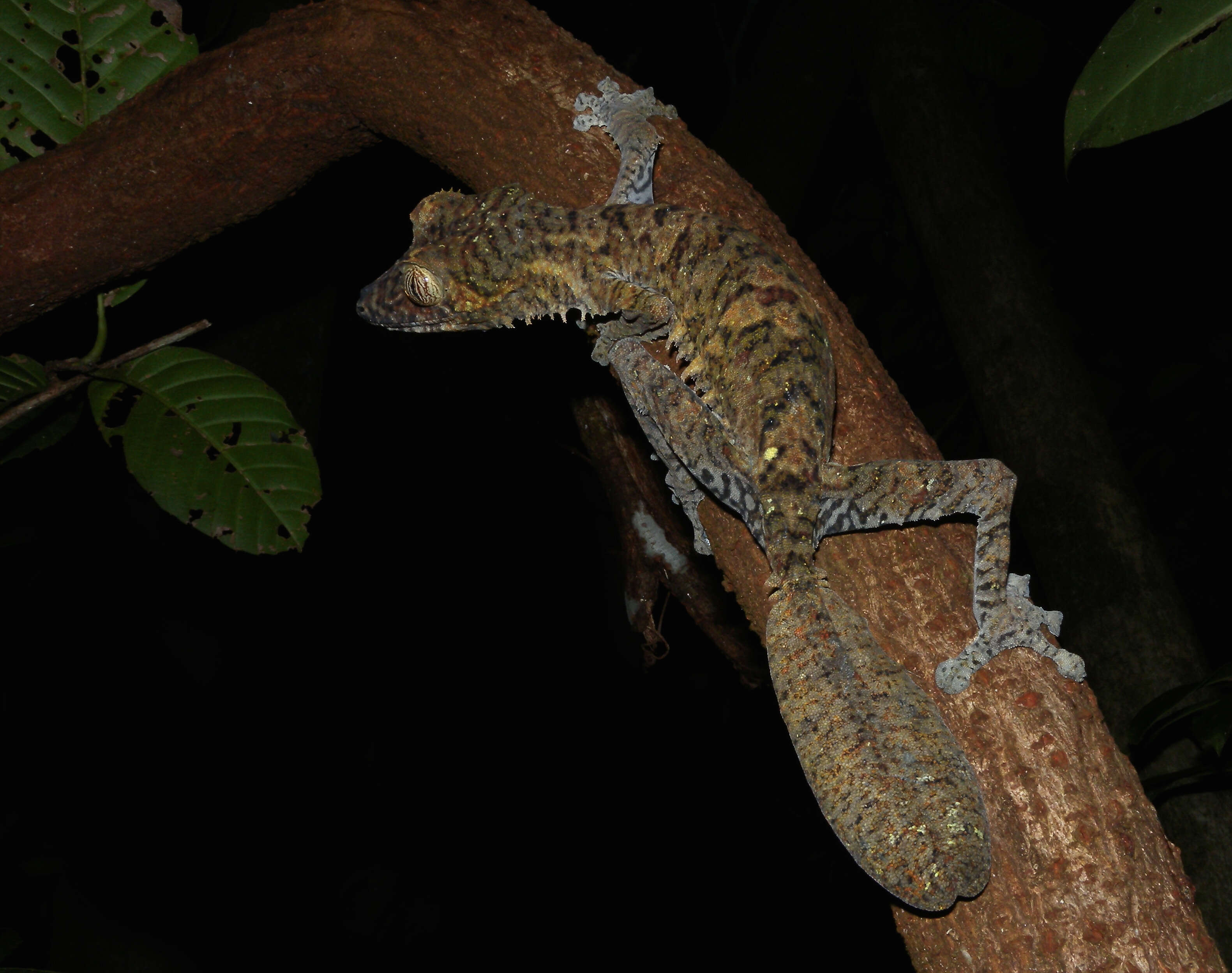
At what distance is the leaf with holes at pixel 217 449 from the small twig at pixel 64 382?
0.12 m

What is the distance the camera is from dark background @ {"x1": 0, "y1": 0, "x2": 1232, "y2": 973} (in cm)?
546

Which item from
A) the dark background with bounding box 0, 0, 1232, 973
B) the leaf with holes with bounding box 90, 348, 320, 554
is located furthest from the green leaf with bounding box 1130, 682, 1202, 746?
the leaf with holes with bounding box 90, 348, 320, 554

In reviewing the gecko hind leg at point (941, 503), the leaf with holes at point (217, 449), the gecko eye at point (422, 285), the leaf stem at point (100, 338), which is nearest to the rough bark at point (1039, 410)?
the gecko hind leg at point (941, 503)

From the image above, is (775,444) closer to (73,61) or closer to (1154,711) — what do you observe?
(1154,711)

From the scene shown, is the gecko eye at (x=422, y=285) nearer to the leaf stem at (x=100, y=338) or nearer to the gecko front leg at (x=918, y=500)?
the gecko front leg at (x=918, y=500)

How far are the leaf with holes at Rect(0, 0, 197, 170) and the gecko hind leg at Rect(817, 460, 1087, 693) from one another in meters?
3.38

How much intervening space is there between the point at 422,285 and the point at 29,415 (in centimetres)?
193

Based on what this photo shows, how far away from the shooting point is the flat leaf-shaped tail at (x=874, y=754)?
2107 mm

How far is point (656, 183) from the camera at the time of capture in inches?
129

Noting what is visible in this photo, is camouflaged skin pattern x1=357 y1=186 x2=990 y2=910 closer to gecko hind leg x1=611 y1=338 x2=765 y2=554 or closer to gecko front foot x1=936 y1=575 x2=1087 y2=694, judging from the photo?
gecko hind leg x1=611 y1=338 x2=765 y2=554

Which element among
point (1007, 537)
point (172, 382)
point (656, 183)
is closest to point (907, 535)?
point (1007, 537)

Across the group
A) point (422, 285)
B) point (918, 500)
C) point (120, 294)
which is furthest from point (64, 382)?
point (918, 500)

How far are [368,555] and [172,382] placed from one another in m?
4.72

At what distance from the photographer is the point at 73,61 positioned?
3.54m
